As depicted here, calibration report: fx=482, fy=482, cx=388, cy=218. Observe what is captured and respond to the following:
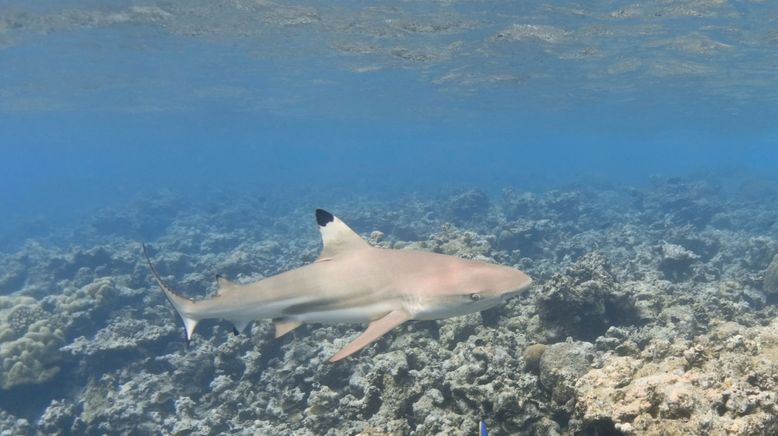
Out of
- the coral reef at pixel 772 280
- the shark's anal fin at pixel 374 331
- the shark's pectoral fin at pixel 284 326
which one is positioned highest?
the shark's anal fin at pixel 374 331

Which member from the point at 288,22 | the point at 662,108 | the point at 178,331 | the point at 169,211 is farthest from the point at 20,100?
the point at 662,108

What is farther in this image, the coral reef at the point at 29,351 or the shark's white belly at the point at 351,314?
the coral reef at the point at 29,351

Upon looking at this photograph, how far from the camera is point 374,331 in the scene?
437 centimetres

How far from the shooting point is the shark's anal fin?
157 inches

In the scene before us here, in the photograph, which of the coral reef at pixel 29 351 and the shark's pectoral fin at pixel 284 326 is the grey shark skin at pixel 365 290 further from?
the coral reef at pixel 29 351

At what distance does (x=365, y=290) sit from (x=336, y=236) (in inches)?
31.1

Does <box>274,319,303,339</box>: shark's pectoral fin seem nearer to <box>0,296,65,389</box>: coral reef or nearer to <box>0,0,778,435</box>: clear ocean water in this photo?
<box>0,0,778,435</box>: clear ocean water

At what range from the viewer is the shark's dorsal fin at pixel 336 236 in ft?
17.2

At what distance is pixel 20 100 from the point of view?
38.5 meters

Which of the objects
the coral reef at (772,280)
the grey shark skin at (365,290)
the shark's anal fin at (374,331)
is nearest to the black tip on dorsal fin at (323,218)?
the grey shark skin at (365,290)

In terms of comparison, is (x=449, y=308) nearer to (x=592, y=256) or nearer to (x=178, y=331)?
(x=592, y=256)

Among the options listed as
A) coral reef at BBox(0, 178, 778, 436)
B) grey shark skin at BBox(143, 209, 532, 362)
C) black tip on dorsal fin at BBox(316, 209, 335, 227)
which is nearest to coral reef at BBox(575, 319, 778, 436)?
coral reef at BBox(0, 178, 778, 436)

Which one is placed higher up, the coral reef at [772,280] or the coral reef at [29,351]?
the coral reef at [772,280]

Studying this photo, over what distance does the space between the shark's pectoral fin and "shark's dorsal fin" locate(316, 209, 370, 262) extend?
741 millimetres
